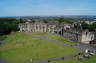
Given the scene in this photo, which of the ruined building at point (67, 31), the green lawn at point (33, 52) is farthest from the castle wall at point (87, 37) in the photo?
the green lawn at point (33, 52)

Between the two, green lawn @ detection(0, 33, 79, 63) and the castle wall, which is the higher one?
the castle wall

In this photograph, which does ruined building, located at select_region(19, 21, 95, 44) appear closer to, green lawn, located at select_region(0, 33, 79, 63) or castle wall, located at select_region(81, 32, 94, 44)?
castle wall, located at select_region(81, 32, 94, 44)

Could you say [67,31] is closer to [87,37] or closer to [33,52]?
[87,37]

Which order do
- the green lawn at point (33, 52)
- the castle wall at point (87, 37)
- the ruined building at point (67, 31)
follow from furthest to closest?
1. the ruined building at point (67, 31)
2. the castle wall at point (87, 37)
3. the green lawn at point (33, 52)

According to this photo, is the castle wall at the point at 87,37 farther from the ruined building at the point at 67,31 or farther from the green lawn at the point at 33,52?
the green lawn at the point at 33,52

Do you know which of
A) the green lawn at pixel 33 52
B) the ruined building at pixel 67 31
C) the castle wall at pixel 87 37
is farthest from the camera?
the ruined building at pixel 67 31

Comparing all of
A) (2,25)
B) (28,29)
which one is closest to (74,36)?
(28,29)

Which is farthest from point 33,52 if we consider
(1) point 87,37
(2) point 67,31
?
(2) point 67,31

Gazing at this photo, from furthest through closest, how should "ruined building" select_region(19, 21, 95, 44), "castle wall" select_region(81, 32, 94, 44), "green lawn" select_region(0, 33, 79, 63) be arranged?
"ruined building" select_region(19, 21, 95, 44) < "castle wall" select_region(81, 32, 94, 44) < "green lawn" select_region(0, 33, 79, 63)

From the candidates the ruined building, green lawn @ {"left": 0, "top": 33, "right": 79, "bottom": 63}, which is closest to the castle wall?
the ruined building

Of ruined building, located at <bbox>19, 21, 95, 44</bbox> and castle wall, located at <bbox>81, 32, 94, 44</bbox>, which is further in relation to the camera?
ruined building, located at <bbox>19, 21, 95, 44</bbox>

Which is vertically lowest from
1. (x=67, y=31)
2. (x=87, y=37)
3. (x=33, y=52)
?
(x=33, y=52)
